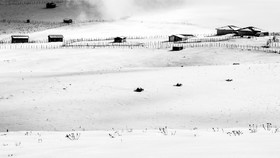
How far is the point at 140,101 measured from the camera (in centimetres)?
3253

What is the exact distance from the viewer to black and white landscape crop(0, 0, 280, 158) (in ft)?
39.4

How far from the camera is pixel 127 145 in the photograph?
12.1 m

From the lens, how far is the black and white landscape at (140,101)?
12008 millimetres

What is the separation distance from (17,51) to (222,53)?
1431 inches

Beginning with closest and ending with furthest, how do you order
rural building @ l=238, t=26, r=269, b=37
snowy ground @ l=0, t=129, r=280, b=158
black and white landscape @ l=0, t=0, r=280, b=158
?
snowy ground @ l=0, t=129, r=280, b=158 < black and white landscape @ l=0, t=0, r=280, b=158 < rural building @ l=238, t=26, r=269, b=37

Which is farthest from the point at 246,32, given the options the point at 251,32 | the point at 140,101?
the point at 140,101

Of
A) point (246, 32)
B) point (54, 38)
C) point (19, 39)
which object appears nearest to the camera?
point (19, 39)

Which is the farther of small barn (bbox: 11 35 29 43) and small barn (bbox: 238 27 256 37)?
small barn (bbox: 238 27 256 37)

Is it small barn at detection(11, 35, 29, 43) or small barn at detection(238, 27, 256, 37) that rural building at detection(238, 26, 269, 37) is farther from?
small barn at detection(11, 35, 29, 43)

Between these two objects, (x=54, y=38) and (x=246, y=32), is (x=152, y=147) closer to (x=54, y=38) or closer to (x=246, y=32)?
(x=54, y=38)

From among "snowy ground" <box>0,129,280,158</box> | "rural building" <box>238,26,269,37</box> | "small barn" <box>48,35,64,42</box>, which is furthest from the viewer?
"small barn" <box>48,35,64,42</box>

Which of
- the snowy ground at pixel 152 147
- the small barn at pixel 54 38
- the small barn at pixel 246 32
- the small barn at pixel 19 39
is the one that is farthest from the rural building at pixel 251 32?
the snowy ground at pixel 152 147

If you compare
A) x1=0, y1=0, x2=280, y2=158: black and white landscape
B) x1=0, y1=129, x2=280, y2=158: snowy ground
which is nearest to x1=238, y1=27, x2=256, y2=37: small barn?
x1=0, y1=0, x2=280, y2=158: black and white landscape

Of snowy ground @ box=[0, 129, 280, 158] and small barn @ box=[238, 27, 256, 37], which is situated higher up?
small barn @ box=[238, 27, 256, 37]
